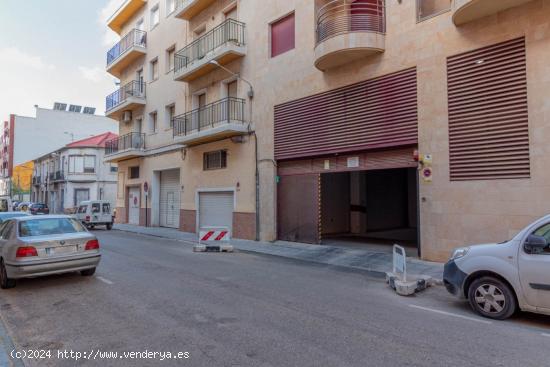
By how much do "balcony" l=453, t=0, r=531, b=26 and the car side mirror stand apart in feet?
20.0

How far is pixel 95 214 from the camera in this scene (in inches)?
942

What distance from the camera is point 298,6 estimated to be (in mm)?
14570

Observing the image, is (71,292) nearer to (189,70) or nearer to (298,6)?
(298,6)

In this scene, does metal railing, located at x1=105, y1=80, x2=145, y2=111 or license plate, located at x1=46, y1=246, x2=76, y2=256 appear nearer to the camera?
license plate, located at x1=46, y1=246, x2=76, y2=256

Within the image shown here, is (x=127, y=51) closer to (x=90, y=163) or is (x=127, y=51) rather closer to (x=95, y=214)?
(x=95, y=214)

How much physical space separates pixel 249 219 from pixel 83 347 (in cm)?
1188

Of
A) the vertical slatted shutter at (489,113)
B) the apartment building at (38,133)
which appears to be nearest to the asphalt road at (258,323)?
the vertical slatted shutter at (489,113)

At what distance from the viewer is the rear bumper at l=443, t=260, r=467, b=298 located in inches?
243

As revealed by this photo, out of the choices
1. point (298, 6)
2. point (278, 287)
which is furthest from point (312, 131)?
point (278, 287)

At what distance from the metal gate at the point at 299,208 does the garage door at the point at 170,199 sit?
9.32 metres

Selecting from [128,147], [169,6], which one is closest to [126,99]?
[128,147]

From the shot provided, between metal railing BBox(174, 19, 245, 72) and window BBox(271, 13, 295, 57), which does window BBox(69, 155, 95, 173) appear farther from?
window BBox(271, 13, 295, 57)

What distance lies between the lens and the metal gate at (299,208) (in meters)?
14.0

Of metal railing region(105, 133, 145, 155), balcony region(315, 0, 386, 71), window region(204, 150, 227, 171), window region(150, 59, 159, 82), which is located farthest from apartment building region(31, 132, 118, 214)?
balcony region(315, 0, 386, 71)
